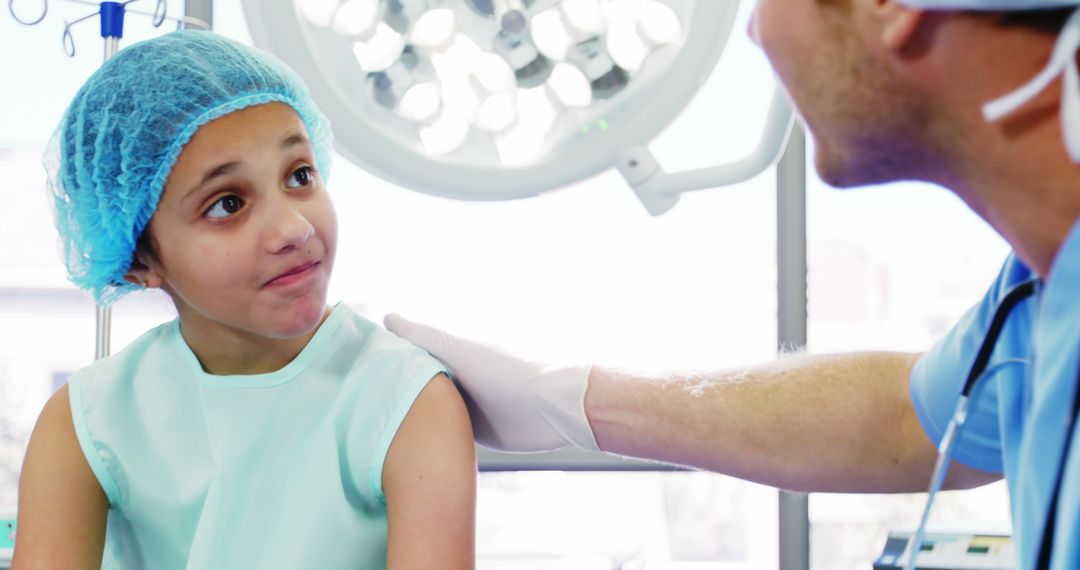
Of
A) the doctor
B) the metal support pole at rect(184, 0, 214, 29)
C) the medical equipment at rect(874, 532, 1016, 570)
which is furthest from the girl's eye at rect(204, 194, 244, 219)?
the metal support pole at rect(184, 0, 214, 29)

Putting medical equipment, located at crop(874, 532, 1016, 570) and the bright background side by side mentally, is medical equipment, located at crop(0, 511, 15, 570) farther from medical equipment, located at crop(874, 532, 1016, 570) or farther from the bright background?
medical equipment, located at crop(874, 532, 1016, 570)

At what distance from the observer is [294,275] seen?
1.17 m

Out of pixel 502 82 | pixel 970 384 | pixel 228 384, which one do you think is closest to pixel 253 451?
pixel 228 384

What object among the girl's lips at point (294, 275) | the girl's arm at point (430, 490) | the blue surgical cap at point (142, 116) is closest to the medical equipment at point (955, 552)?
the girl's arm at point (430, 490)

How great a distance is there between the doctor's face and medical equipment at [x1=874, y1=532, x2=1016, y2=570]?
0.80 metres

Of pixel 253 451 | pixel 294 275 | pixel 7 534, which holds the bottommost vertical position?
pixel 7 534

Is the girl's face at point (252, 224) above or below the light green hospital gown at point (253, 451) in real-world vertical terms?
above

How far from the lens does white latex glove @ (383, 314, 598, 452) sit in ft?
4.20

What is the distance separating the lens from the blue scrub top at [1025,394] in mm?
778

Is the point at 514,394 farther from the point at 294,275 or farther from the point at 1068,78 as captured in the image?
the point at 1068,78

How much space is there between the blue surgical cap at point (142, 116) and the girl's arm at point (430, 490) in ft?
1.22

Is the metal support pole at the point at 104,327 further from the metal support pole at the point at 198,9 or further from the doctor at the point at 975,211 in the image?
the doctor at the point at 975,211

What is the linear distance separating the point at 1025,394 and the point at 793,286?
112cm

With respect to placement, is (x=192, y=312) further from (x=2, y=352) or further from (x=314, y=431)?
(x=2, y=352)
